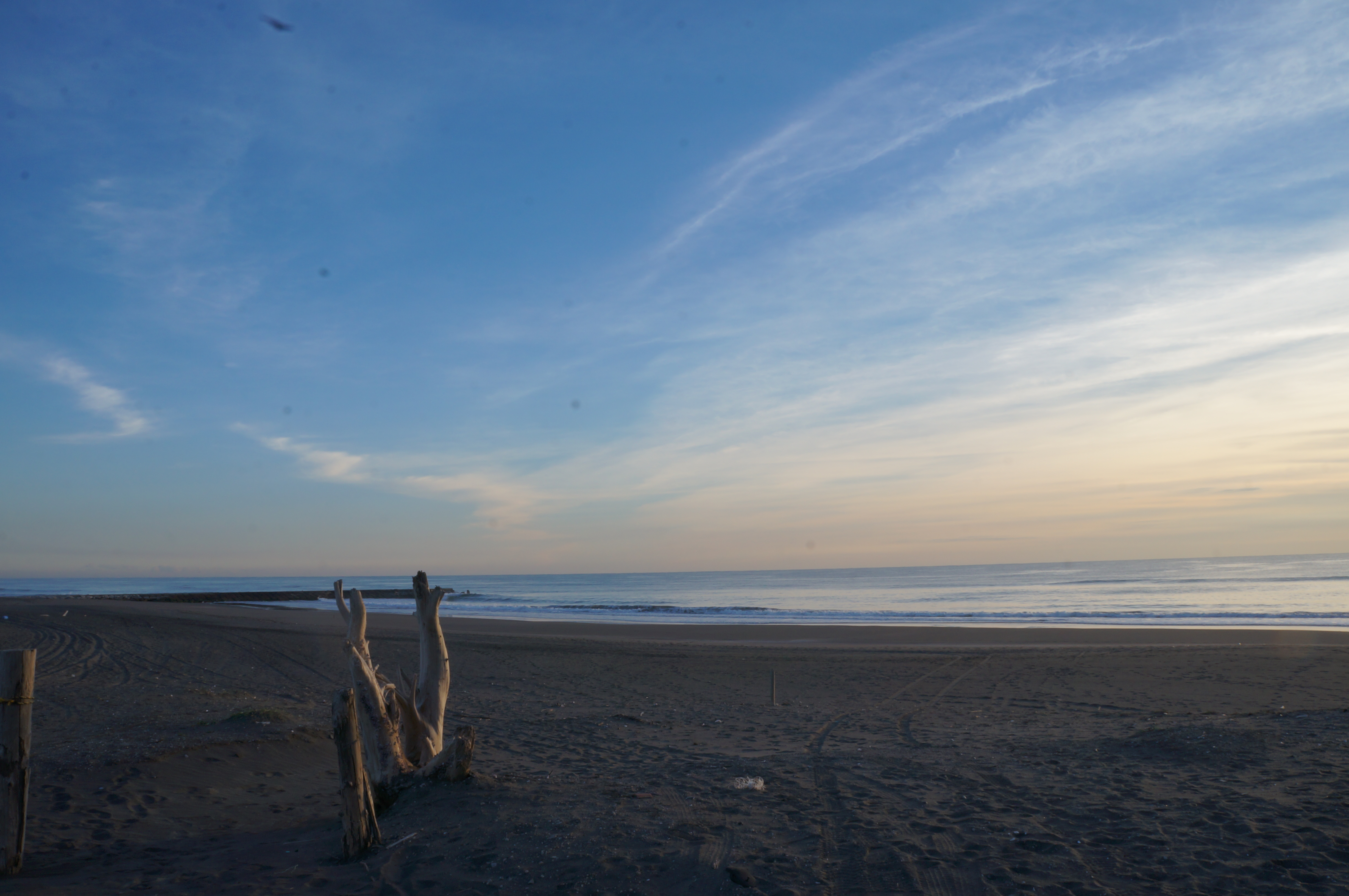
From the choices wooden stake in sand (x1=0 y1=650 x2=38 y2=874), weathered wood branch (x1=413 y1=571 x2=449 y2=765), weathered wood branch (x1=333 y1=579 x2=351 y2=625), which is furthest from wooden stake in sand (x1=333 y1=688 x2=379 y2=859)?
wooden stake in sand (x1=0 y1=650 x2=38 y2=874)

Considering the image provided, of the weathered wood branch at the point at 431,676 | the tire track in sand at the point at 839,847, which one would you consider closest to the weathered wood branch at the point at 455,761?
the weathered wood branch at the point at 431,676

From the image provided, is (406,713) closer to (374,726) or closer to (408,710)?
(408,710)

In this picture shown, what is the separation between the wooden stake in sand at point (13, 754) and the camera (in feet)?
16.5

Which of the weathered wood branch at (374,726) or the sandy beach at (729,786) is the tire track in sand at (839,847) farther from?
the weathered wood branch at (374,726)

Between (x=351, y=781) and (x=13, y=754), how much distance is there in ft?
7.26

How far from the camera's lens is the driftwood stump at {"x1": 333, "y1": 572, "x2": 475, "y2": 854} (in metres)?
6.67

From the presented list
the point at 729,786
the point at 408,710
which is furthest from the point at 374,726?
the point at 729,786

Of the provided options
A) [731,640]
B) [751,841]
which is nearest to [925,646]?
[731,640]

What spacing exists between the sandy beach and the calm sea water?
68.6ft

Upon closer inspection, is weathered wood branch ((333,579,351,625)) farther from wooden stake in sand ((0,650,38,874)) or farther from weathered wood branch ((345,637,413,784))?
wooden stake in sand ((0,650,38,874))

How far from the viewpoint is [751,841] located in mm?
5773

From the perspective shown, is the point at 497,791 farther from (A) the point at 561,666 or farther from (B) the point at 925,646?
(B) the point at 925,646

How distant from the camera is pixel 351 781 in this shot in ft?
17.8

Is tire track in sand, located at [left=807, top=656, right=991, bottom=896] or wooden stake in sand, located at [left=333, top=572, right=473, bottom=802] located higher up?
wooden stake in sand, located at [left=333, top=572, right=473, bottom=802]
